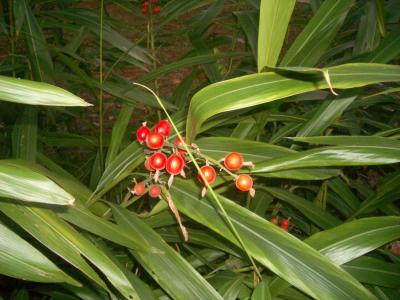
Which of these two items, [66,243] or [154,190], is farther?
[154,190]

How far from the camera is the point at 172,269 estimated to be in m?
0.48

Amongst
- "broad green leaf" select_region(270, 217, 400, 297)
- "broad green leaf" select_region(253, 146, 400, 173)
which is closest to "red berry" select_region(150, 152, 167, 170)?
"broad green leaf" select_region(253, 146, 400, 173)

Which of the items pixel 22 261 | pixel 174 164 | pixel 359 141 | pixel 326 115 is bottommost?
pixel 22 261

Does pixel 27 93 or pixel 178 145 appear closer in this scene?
pixel 27 93

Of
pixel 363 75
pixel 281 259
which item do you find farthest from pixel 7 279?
pixel 363 75

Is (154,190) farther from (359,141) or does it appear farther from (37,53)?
(37,53)

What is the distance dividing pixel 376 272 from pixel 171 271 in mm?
372

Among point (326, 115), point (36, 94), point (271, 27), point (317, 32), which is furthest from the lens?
point (326, 115)

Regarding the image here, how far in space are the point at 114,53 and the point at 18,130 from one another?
1.42 ft

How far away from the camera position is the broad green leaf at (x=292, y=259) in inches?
16.9

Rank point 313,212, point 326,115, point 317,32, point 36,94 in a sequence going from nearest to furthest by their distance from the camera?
point 36,94
point 317,32
point 326,115
point 313,212

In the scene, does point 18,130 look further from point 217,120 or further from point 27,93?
point 27,93

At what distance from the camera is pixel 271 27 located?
0.40m

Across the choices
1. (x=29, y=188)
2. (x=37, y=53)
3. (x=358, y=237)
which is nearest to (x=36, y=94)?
(x=29, y=188)
